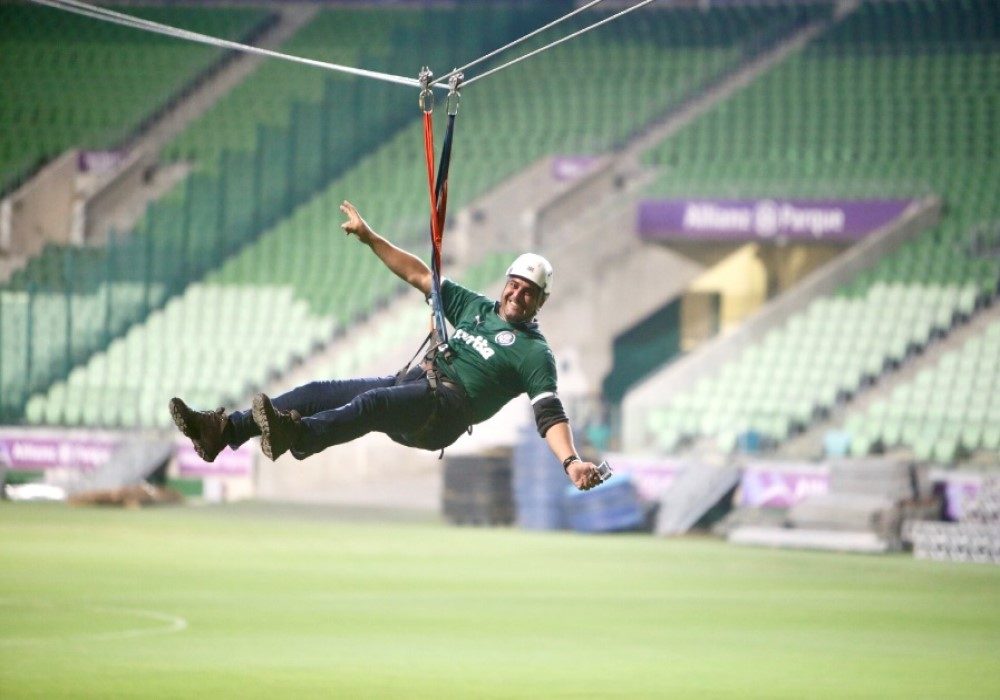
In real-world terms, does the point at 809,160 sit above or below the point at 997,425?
above

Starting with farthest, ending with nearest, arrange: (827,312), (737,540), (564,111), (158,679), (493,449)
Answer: (564,111)
(827,312)
(493,449)
(737,540)
(158,679)

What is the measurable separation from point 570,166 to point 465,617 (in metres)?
21.0

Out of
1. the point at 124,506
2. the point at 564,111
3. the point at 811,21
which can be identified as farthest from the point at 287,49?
the point at 124,506

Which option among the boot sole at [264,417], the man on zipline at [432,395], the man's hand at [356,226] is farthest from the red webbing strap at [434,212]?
the boot sole at [264,417]

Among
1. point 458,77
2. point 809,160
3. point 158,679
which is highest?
point 809,160

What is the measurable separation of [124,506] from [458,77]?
19.8 metres

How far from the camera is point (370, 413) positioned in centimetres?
1045

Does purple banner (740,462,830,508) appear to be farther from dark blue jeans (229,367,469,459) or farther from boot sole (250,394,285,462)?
boot sole (250,394,285,462)

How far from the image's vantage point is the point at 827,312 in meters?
30.8

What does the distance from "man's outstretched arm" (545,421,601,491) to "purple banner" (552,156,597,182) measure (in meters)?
25.5

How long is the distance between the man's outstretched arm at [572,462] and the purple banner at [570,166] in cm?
2551

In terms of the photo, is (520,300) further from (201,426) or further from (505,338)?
(201,426)

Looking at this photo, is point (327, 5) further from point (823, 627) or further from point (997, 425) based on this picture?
point (823, 627)

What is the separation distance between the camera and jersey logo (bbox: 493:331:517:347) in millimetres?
10742
